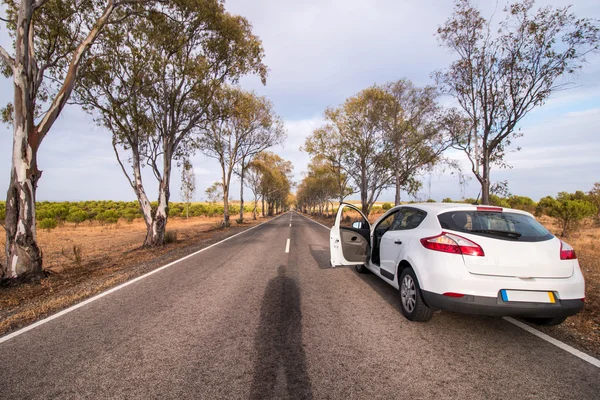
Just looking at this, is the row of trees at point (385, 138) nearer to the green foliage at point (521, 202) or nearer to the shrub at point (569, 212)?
the shrub at point (569, 212)

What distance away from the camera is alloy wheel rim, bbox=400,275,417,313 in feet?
12.2

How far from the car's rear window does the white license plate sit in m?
0.58

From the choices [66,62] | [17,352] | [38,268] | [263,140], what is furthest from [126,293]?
[263,140]


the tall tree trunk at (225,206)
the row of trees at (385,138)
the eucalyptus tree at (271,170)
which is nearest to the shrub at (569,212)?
the row of trees at (385,138)

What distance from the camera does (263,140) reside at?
26.0 meters

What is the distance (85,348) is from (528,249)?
499 centimetres

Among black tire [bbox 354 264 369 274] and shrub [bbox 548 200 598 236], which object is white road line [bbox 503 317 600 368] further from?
shrub [bbox 548 200 598 236]

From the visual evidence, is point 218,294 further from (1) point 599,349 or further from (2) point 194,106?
(2) point 194,106

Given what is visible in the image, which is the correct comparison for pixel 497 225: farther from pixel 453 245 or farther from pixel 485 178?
pixel 485 178

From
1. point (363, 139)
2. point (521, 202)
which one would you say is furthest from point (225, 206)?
point (521, 202)

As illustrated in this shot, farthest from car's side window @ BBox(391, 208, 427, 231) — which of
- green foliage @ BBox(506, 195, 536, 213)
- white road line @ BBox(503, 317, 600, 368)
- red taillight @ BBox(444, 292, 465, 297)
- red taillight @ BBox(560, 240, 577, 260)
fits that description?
green foliage @ BBox(506, 195, 536, 213)

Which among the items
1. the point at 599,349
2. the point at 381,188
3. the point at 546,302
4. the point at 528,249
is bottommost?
the point at 599,349

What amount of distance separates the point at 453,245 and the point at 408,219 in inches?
47.7

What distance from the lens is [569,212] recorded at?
13047 mm
